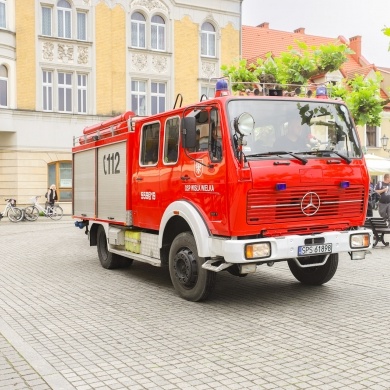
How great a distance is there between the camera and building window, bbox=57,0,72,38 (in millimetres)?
29906

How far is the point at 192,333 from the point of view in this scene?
6.28 m

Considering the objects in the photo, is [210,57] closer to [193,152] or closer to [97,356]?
[193,152]

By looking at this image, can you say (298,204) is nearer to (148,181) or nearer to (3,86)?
(148,181)

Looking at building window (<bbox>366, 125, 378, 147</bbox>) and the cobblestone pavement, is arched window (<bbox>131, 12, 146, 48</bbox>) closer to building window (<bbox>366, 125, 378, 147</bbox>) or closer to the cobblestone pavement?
building window (<bbox>366, 125, 378, 147</bbox>)

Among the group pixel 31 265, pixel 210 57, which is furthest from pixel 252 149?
pixel 210 57

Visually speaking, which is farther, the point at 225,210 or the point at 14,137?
the point at 14,137

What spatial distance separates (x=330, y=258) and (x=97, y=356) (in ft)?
13.8

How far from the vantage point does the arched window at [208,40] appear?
33.9 metres

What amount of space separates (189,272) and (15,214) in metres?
19.5

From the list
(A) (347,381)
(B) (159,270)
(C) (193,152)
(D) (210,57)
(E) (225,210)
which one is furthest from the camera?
(D) (210,57)

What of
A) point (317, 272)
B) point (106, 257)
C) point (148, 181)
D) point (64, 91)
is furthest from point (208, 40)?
point (317, 272)

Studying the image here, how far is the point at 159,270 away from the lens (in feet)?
35.7

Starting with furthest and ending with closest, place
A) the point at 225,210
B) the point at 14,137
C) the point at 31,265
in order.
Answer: the point at 14,137, the point at 31,265, the point at 225,210

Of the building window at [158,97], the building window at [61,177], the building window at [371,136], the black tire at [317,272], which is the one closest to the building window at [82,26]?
the building window at [158,97]
